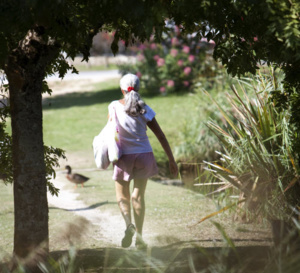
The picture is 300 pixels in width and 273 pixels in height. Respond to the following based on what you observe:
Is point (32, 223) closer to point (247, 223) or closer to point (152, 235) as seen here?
point (152, 235)

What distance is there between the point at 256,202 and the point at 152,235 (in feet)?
4.03

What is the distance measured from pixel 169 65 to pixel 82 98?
11.7 feet

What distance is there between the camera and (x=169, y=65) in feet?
67.8

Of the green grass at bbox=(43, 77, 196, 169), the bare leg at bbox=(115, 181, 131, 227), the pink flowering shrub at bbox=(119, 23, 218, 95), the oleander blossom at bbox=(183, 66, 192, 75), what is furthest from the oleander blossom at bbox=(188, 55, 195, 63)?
the bare leg at bbox=(115, 181, 131, 227)

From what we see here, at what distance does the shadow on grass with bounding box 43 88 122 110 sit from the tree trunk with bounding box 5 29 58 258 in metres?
14.8

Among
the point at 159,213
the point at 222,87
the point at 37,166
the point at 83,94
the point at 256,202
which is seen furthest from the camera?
the point at 83,94

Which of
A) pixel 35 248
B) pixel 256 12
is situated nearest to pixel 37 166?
pixel 35 248

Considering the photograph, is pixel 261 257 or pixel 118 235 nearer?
pixel 261 257

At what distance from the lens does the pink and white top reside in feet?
19.1

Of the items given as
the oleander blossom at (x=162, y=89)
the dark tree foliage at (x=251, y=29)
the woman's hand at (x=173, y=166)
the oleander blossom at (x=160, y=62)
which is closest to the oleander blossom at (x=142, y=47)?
the oleander blossom at (x=160, y=62)

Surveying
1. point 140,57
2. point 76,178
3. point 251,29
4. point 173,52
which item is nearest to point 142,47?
point 140,57

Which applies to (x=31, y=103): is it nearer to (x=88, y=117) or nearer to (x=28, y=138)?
(x=28, y=138)

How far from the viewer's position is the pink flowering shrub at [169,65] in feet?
66.9

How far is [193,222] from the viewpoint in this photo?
7.18 metres
